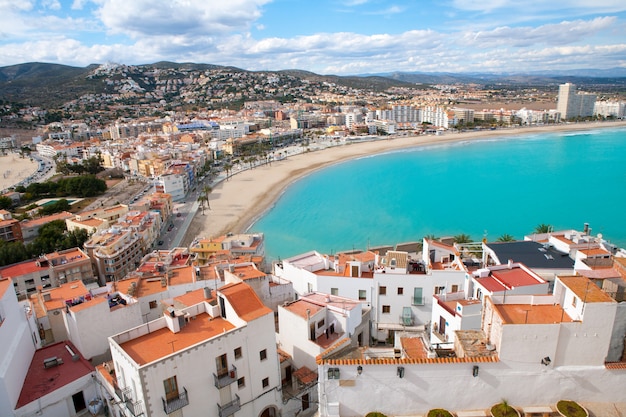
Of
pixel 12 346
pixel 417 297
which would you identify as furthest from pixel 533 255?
pixel 12 346

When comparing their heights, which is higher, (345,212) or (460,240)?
(460,240)

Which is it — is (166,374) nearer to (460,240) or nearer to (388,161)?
(460,240)

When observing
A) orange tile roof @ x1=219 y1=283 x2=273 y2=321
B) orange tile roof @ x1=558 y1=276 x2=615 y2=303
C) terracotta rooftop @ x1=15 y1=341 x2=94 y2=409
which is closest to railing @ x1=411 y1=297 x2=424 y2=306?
orange tile roof @ x1=219 y1=283 x2=273 y2=321

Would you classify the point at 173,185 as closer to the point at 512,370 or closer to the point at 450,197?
the point at 450,197

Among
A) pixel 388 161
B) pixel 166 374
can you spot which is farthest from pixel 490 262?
pixel 388 161

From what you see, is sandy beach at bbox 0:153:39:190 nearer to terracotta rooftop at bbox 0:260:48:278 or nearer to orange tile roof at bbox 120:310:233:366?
terracotta rooftop at bbox 0:260:48:278

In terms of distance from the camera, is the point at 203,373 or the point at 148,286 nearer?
the point at 203,373

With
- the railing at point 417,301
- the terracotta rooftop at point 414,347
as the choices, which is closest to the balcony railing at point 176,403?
the terracotta rooftop at point 414,347

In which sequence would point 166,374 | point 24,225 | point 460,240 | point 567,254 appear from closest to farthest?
point 166,374 → point 567,254 → point 460,240 → point 24,225
